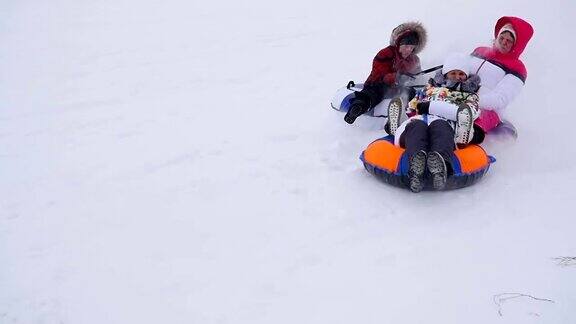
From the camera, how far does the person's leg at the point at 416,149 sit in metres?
3.61

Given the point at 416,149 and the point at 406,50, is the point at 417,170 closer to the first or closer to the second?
the point at 416,149

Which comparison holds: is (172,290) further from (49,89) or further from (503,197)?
(49,89)

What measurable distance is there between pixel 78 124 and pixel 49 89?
134 centimetres

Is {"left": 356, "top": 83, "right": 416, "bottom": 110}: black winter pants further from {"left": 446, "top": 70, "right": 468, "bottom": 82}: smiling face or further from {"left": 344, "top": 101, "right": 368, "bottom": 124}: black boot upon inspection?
{"left": 446, "top": 70, "right": 468, "bottom": 82}: smiling face

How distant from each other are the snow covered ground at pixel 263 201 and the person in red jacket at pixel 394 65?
34cm

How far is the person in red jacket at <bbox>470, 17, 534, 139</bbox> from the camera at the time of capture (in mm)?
4441

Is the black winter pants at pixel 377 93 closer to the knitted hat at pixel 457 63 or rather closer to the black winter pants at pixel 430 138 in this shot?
the knitted hat at pixel 457 63

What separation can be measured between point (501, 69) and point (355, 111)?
135 centimetres

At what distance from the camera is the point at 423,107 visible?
4.27 metres

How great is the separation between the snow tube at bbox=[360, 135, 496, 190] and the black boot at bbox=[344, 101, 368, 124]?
2.35 feet

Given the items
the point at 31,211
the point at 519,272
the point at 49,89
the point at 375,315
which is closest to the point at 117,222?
the point at 31,211

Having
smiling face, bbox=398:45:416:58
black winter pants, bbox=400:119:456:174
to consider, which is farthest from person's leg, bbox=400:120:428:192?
smiling face, bbox=398:45:416:58

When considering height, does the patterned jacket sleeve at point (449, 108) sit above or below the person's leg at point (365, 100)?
above

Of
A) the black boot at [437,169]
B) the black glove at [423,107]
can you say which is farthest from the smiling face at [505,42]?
the black boot at [437,169]
